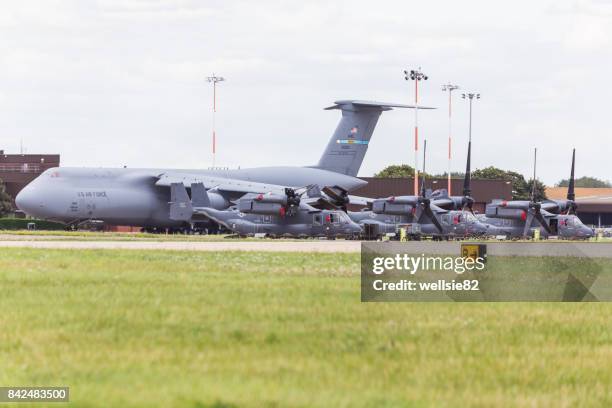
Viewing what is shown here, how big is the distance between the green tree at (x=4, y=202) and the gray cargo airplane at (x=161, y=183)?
1037 inches

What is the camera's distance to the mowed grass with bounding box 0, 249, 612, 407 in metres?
13.1

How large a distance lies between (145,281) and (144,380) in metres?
10.8

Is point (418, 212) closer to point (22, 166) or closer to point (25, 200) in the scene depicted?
point (25, 200)

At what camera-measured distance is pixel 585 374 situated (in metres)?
14.8

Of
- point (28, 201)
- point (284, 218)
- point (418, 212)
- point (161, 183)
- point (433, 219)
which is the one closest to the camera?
point (284, 218)

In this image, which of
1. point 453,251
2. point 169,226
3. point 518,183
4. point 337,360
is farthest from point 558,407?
point 518,183

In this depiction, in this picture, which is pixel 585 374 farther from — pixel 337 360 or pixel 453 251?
pixel 453 251

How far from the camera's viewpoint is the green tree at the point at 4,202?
103562mm

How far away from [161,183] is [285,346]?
63.7 m

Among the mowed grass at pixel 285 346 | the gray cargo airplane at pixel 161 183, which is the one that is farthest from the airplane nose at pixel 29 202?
the mowed grass at pixel 285 346

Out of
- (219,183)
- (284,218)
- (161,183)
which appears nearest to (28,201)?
(161,183)

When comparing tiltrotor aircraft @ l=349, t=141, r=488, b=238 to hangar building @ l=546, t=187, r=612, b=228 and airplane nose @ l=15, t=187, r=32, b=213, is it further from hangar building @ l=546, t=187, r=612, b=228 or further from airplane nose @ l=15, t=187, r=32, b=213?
hangar building @ l=546, t=187, r=612, b=228

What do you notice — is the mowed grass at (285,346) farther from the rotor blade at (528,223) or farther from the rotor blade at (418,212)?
the rotor blade at (528,223)

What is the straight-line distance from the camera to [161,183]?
3095 inches
